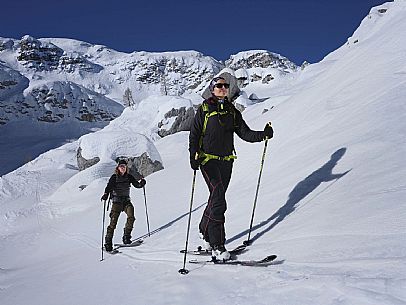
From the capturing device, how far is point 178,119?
127 ft

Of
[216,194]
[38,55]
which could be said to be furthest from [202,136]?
[38,55]

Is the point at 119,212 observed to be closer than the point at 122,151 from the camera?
Yes

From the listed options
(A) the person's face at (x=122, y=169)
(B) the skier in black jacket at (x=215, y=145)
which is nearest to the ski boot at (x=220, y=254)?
(B) the skier in black jacket at (x=215, y=145)

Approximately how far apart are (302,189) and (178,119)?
33.1 m

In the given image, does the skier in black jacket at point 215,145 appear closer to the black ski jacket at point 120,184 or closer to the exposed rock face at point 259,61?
the black ski jacket at point 120,184

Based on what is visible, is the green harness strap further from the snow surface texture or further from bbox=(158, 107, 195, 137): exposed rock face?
bbox=(158, 107, 195, 137): exposed rock face

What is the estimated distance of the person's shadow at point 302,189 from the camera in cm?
564

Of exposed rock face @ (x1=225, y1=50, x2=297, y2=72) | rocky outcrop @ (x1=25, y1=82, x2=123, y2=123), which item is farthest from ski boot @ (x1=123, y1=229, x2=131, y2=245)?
exposed rock face @ (x1=225, y1=50, x2=297, y2=72)

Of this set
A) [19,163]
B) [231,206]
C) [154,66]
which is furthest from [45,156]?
[154,66]

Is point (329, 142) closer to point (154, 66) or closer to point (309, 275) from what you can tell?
point (309, 275)

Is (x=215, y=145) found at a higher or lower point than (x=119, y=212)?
higher

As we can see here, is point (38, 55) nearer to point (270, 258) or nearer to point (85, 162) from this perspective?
point (85, 162)

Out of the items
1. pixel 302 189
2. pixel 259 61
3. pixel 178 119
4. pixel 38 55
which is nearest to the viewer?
pixel 302 189

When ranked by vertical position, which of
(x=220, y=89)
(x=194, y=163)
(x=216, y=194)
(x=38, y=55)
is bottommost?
(x=216, y=194)
